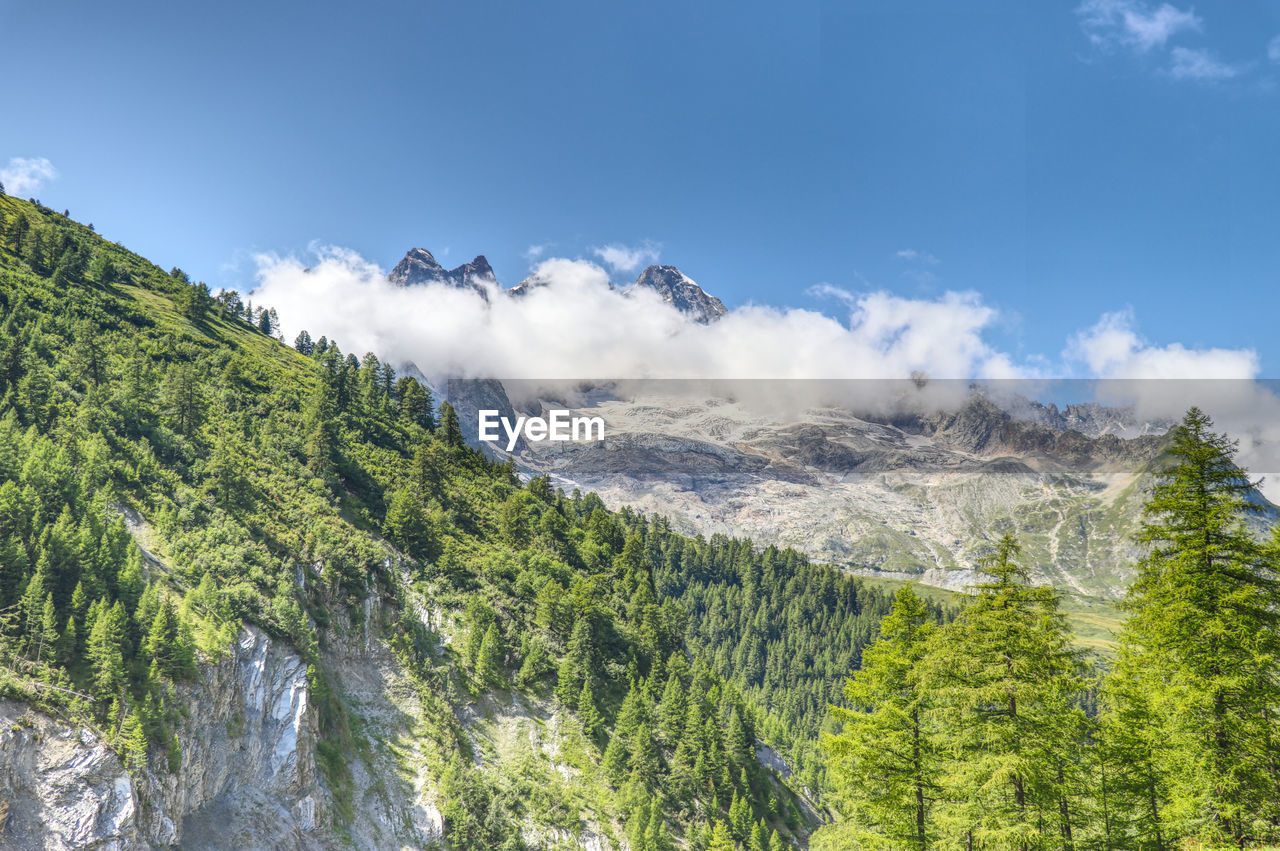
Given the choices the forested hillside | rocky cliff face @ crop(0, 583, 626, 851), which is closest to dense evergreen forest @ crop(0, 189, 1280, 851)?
the forested hillside

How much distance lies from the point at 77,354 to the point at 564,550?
2498 inches

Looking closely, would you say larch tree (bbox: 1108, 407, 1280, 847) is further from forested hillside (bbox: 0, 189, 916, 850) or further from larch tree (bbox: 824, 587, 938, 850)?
forested hillside (bbox: 0, 189, 916, 850)

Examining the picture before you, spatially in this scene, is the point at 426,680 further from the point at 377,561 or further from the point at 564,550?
the point at 564,550

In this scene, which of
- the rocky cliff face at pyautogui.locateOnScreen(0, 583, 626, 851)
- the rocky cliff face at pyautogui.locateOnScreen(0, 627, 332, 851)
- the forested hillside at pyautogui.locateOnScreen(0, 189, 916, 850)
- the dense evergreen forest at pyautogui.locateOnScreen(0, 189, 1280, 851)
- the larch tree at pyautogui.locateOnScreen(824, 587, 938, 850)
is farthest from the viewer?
the forested hillside at pyautogui.locateOnScreen(0, 189, 916, 850)

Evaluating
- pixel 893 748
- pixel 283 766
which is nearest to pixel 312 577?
pixel 283 766

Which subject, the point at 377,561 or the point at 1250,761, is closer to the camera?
the point at 1250,761

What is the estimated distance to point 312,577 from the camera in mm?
62281

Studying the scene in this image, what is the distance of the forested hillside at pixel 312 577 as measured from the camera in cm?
4144

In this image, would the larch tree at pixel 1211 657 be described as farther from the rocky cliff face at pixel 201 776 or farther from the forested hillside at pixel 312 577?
the rocky cliff face at pixel 201 776

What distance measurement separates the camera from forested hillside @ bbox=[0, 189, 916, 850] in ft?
136

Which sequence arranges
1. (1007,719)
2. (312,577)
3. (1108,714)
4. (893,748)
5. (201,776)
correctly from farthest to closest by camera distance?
(312,577)
(201,776)
(1108,714)
(893,748)
(1007,719)

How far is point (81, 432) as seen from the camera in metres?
58.8

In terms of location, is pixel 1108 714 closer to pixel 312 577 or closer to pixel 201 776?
pixel 201 776

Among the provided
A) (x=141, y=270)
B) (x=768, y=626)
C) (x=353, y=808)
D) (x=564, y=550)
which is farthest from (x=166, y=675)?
(x=768, y=626)
